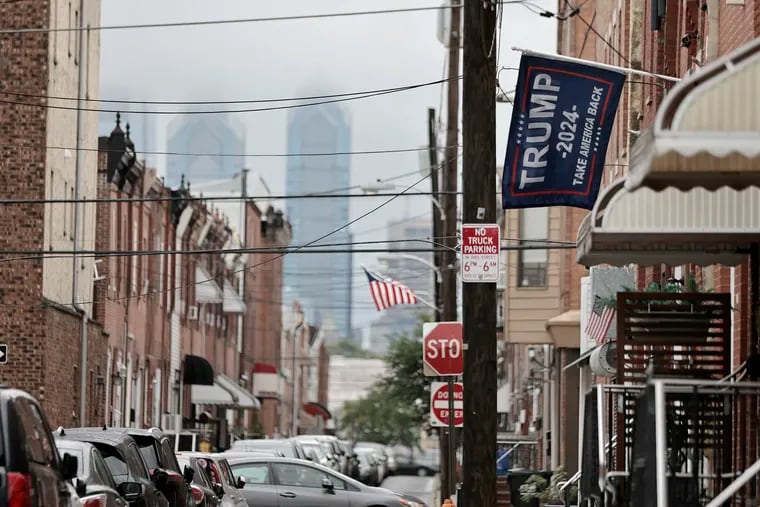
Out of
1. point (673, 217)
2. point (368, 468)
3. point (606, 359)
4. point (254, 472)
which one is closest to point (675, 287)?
point (606, 359)

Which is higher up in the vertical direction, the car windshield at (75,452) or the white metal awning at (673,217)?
the white metal awning at (673,217)

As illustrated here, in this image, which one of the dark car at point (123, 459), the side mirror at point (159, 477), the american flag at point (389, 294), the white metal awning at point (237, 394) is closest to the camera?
the dark car at point (123, 459)

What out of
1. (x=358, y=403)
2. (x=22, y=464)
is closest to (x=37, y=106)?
(x=22, y=464)

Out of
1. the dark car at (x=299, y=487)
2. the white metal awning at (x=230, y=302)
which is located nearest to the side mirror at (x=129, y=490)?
the dark car at (x=299, y=487)

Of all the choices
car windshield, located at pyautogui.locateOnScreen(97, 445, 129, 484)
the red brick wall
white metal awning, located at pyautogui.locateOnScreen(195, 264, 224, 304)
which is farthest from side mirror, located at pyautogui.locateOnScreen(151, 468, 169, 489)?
white metal awning, located at pyautogui.locateOnScreen(195, 264, 224, 304)

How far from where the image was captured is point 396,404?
91.0 meters

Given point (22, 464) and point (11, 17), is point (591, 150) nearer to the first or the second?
point (22, 464)

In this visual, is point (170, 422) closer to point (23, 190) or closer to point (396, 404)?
point (23, 190)

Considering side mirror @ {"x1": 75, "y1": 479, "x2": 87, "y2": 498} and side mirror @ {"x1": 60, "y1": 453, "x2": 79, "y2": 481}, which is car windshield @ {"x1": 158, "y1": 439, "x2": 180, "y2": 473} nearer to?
side mirror @ {"x1": 75, "y1": 479, "x2": 87, "y2": 498}

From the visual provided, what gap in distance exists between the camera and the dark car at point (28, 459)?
1113 centimetres

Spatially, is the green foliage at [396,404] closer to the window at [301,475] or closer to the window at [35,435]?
the window at [301,475]

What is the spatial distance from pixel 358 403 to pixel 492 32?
421ft

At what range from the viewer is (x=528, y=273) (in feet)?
134

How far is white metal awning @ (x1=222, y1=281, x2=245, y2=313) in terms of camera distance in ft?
221
